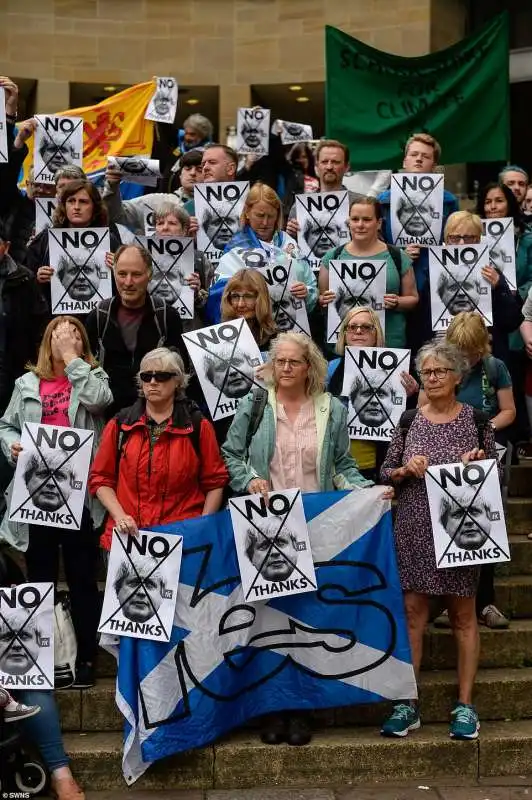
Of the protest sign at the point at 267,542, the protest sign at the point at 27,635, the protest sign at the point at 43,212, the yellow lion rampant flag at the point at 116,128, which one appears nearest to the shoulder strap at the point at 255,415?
the protest sign at the point at 267,542

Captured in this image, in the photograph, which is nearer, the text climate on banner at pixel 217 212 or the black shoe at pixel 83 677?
the black shoe at pixel 83 677

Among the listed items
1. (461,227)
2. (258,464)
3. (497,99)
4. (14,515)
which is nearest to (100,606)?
(14,515)

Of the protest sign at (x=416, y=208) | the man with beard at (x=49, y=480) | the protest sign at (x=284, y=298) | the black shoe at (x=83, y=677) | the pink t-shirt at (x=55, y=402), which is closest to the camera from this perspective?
the man with beard at (x=49, y=480)

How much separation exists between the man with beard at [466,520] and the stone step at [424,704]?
0.88 meters

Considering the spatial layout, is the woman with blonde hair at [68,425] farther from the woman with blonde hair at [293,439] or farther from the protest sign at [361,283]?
the protest sign at [361,283]

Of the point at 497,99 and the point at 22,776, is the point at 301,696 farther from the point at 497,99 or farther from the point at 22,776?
the point at 497,99


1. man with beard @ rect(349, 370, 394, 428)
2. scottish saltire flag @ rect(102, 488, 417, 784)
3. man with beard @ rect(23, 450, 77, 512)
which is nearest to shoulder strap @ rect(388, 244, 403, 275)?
man with beard @ rect(349, 370, 394, 428)

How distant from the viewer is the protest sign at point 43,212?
952cm

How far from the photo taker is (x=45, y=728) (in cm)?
636

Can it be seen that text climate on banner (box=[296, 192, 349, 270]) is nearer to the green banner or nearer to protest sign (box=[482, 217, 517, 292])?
protest sign (box=[482, 217, 517, 292])

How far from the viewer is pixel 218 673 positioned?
6746 millimetres

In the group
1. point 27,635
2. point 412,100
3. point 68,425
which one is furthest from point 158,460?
point 412,100

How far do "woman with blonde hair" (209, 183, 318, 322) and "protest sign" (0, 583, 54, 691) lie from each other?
256 centimetres

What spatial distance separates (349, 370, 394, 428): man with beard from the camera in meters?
7.75
